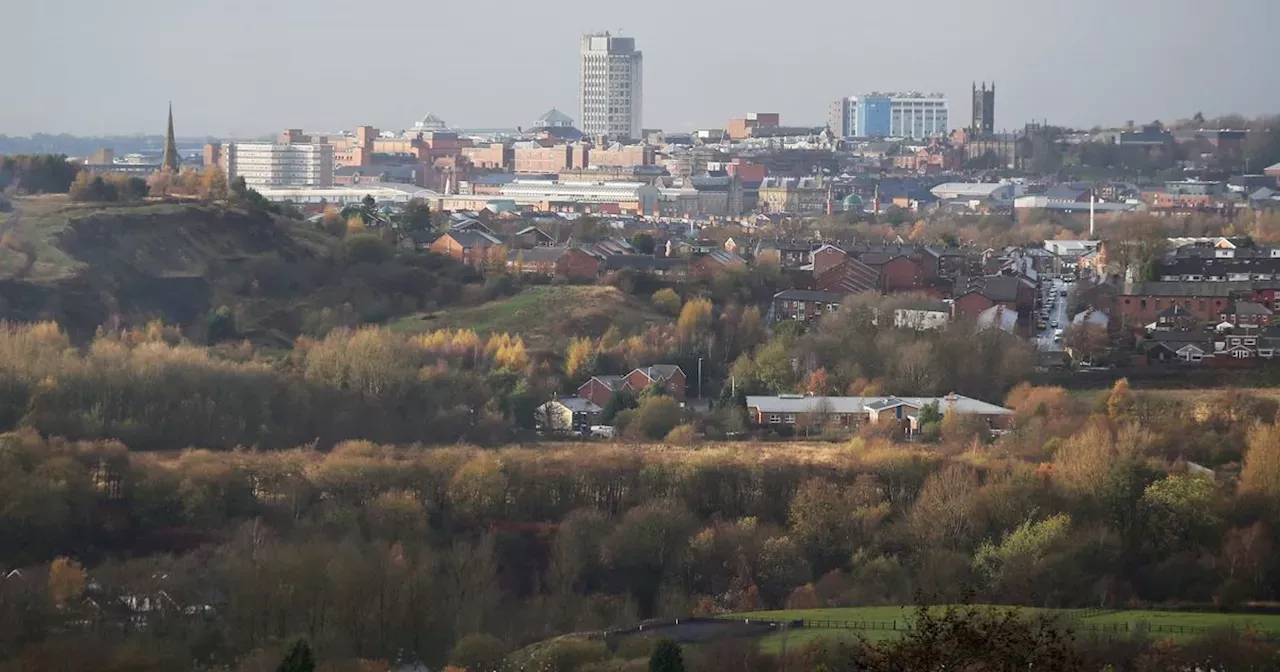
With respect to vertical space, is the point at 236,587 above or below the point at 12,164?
below

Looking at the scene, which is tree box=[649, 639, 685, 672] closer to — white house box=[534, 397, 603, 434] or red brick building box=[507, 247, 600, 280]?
white house box=[534, 397, 603, 434]

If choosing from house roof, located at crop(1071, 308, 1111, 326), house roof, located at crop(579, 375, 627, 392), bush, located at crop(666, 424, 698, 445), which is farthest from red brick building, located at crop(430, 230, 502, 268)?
bush, located at crop(666, 424, 698, 445)

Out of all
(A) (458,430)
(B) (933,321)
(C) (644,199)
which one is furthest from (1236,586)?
(C) (644,199)

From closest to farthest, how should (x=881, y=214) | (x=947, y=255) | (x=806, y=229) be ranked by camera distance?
(x=947, y=255) < (x=806, y=229) < (x=881, y=214)

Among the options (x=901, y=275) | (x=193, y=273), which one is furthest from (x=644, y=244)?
(x=193, y=273)

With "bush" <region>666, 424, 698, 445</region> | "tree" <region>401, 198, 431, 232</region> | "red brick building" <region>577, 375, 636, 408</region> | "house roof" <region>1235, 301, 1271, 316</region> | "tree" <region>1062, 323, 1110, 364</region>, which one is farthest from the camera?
"tree" <region>401, 198, 431, 232</region>

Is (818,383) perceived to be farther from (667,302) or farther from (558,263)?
(558,263)

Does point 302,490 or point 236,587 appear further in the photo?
point 302,490

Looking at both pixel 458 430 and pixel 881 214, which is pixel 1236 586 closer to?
pixel 458 430
